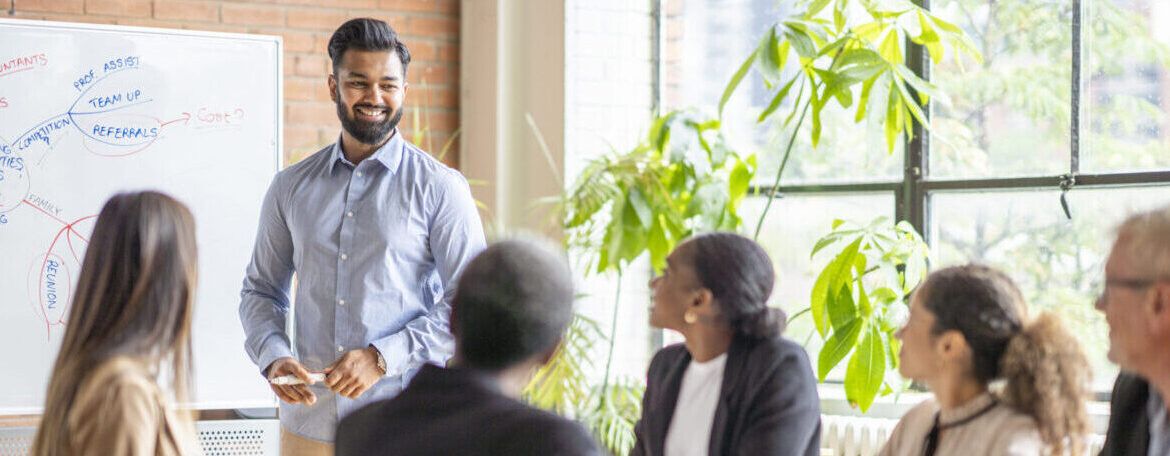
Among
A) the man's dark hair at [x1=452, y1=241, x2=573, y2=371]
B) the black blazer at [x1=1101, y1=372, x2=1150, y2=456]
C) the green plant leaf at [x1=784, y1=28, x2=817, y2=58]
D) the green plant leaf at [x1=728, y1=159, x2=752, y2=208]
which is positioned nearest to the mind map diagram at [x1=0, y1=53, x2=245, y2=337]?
the green plant leaf at [x1=728, y1=159, x2=752, y2=208]

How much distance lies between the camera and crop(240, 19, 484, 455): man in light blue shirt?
3.05 meters

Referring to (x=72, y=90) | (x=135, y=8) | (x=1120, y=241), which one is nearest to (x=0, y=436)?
(x=72, y=90)

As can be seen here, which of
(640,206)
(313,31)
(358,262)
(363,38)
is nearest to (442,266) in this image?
(358,262)

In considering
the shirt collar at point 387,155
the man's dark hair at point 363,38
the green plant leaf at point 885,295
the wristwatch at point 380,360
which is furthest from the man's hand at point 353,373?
the green plant leaf at point 885,295

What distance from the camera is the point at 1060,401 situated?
84.1 inches

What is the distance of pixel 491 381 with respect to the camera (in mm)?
1873

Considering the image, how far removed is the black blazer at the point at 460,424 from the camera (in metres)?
1.79

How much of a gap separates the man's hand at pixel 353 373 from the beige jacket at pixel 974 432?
1130 mm

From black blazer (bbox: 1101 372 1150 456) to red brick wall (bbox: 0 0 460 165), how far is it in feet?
9.21

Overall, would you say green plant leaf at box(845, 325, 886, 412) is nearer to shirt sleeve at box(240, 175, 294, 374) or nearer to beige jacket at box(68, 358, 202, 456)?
shirt sleeve at box(240, 175, 294, 374)

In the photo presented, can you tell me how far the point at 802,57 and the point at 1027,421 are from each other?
1.63 meters

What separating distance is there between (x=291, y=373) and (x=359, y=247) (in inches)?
12.7

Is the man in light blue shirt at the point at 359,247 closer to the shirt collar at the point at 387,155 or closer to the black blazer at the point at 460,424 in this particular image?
the shirt collar at the point at 387,155

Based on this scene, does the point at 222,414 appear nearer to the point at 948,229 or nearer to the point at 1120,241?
the point at 948,229
